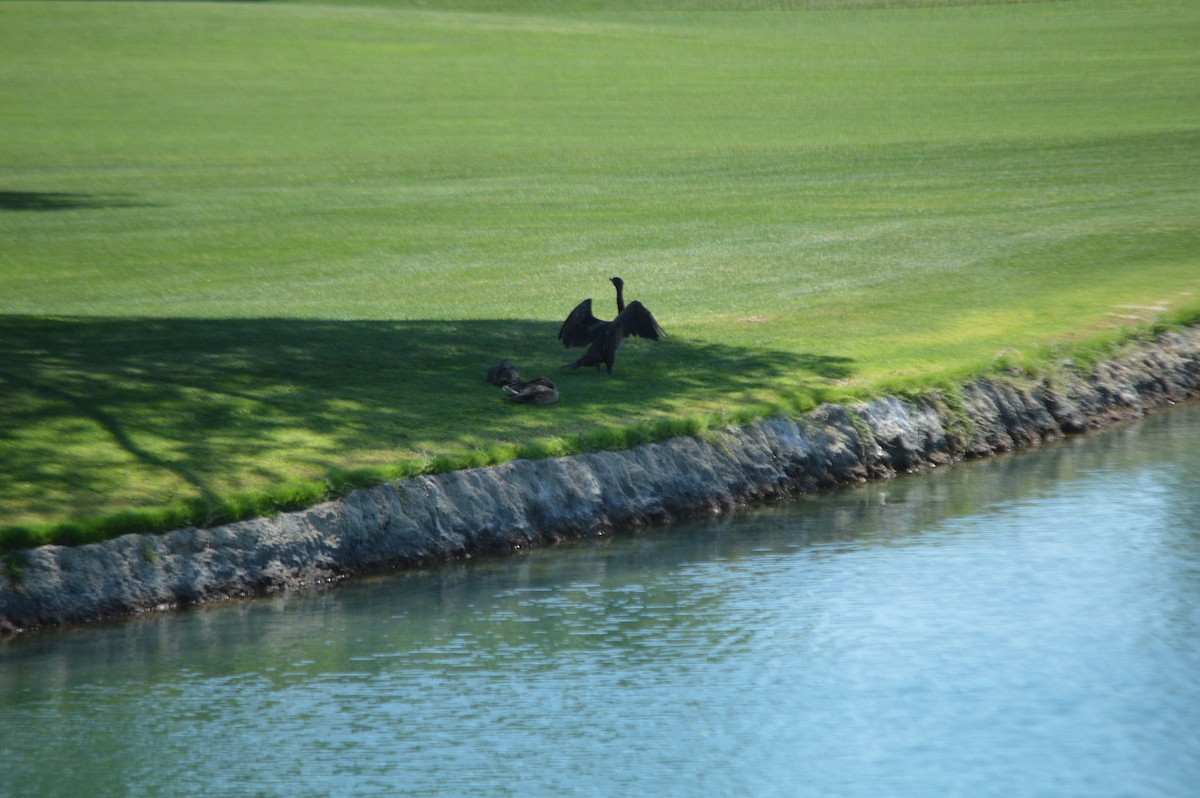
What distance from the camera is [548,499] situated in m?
16.9

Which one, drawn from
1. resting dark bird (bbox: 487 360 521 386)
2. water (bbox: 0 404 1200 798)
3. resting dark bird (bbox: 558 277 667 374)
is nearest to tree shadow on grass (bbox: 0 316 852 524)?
resting dark bird (bbox: 487 360 521 386)

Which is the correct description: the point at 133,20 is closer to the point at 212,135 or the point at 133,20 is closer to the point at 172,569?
the point at 212,135

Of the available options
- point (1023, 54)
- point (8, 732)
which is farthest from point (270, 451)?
point (1023, 54)

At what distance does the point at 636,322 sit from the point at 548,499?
3.78 meters

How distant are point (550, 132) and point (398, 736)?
130 feet

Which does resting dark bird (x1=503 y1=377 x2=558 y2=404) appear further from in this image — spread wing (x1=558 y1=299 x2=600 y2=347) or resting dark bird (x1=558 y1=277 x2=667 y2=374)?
spread wing (x1=558 y1=299 x2=600 y2=347)

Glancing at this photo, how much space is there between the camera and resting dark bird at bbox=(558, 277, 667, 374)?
1989cm

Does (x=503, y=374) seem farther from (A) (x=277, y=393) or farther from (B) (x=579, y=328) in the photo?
(A) (x=277, y=393)

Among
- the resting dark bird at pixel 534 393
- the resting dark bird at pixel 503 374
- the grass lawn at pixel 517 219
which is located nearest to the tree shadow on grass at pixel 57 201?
the grass lawn at pixel 517 219

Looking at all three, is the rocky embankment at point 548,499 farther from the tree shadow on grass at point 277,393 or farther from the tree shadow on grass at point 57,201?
the tree shadow on grass at point 57,201

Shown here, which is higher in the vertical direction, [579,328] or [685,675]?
[579,328]

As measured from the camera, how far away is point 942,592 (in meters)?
15.3

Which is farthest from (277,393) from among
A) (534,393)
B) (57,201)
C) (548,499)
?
(57,201)

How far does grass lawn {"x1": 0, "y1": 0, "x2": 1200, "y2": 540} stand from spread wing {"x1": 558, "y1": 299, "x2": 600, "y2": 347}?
428 mm
